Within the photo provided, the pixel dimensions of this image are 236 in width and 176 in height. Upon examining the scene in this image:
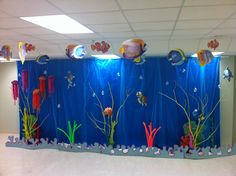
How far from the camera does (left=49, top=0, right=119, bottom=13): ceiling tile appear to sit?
2.00 meters

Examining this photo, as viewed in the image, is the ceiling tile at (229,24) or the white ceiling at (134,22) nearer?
the white ceiling at (134,22)

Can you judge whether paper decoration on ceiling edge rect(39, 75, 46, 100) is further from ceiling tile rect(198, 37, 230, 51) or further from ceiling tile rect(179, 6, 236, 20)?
ceiling tile rect(179, 6, 236, 20)

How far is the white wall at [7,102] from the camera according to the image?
285 inches

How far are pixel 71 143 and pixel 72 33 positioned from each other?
3.25 metres

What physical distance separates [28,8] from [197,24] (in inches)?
78.3

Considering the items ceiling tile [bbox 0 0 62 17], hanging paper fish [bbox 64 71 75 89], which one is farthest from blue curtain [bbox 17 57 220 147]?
ceiling tile [bbox 0 0 62 17]

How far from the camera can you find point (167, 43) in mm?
4324

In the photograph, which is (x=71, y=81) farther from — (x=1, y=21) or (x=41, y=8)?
(x=41, y=8)

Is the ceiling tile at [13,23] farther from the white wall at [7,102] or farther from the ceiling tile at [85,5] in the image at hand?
the white wall at [7,102]

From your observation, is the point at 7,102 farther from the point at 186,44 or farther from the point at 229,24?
the point at 229,24

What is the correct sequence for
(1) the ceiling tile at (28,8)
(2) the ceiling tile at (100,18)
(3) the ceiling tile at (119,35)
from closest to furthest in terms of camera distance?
(1) the ceiling tile at (28,8), (2) the ceiling tile at (100,18), (3) the ceiling tile at (119,35)

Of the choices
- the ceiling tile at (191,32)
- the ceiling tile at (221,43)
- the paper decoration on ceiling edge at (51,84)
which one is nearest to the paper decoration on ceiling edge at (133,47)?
the ceiling tile at (191,32)

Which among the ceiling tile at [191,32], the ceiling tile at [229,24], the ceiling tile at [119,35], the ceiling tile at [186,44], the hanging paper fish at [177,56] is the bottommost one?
the hanging paper fish at [177,56]

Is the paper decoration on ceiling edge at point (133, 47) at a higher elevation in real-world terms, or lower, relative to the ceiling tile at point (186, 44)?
lower
